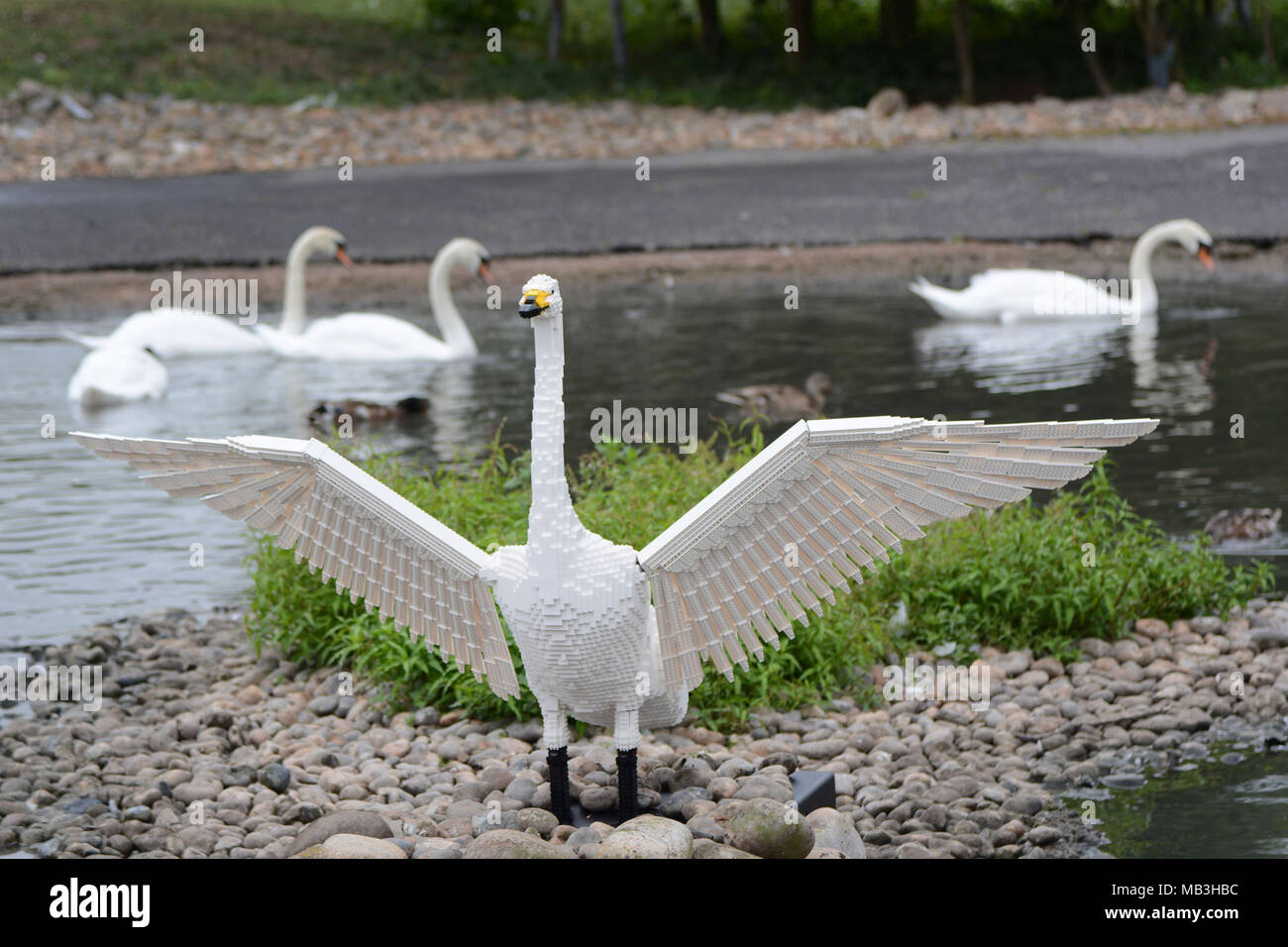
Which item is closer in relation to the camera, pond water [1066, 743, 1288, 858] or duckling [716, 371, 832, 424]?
pond water [1066, 743, 1288, 858]

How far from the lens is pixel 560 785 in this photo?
5594 mm

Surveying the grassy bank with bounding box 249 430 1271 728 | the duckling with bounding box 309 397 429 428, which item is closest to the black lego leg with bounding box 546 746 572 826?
the grassy bank with bounding box 249 430 1271 728

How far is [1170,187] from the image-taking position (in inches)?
818

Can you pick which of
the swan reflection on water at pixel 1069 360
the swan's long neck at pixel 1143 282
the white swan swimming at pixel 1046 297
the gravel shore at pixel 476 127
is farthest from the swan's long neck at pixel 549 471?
the gravel shore at pixel 476 127

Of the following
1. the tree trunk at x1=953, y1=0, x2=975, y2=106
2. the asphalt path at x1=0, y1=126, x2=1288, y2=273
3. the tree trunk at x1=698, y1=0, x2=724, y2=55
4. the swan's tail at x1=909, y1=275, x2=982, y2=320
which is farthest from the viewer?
the tree trunk at x1=698, y1=0, x2=724, y2=55

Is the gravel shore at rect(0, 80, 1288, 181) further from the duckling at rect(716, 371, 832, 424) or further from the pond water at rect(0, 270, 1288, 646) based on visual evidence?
the duckling at rect(716, 371, 832, 424)

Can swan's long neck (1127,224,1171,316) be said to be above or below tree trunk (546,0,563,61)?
below

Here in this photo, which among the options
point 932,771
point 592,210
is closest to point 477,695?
point 932,771

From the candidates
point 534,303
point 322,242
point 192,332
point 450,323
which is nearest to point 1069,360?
point 450,323

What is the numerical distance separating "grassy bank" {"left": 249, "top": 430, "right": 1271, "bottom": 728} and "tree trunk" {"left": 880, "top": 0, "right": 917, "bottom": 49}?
26.6 meters

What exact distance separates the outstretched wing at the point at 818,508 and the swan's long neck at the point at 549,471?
11.6 inches

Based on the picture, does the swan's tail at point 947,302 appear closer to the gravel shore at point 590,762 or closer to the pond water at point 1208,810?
the gravel shore at point 590,762

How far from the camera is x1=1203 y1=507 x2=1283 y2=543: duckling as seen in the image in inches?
351

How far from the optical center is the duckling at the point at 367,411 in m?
11.8
